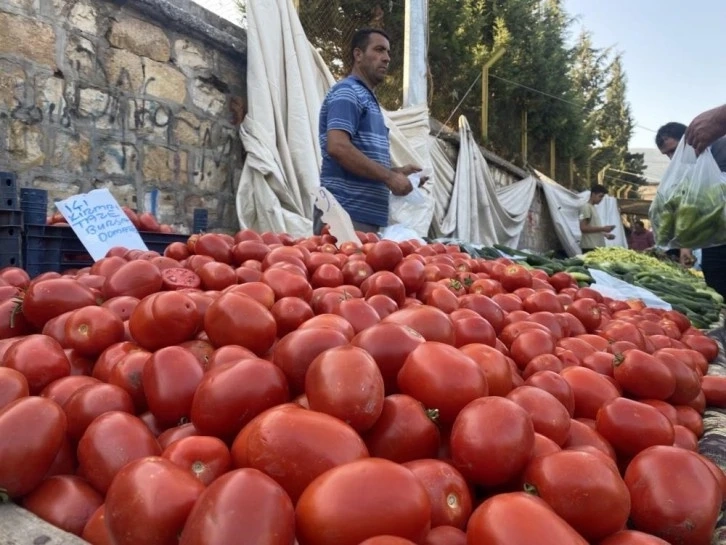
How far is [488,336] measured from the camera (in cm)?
162

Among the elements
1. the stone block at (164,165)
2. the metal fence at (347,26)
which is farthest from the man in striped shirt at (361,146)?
the metal fence at (347,26)

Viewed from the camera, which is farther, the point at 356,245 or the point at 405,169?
the point at 405,169

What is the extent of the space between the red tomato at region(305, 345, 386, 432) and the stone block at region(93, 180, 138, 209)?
3.96 metres

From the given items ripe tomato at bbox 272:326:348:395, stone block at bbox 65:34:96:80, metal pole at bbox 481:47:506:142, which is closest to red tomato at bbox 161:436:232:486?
ripe tomato at bbox 272:326:348:395

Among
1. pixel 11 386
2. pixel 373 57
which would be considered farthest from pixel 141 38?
pixel 11 386

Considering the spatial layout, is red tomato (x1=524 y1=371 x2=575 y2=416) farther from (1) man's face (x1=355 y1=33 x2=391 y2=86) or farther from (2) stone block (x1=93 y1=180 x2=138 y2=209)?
(2) stone block (x1=93 y1=180 x2=138 y2=209)

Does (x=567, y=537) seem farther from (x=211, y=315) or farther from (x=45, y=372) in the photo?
(x=45, y=372)

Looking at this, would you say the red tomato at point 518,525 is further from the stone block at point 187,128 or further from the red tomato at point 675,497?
the stone block at point 187,128

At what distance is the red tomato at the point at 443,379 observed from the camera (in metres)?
1.17

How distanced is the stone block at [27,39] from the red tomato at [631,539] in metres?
4.29

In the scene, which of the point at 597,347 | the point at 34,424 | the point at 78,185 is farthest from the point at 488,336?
the point at 78,185

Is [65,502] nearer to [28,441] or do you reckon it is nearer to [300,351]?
[28,441]

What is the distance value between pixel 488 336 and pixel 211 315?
75 centimetres

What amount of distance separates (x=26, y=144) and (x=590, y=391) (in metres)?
3.93
